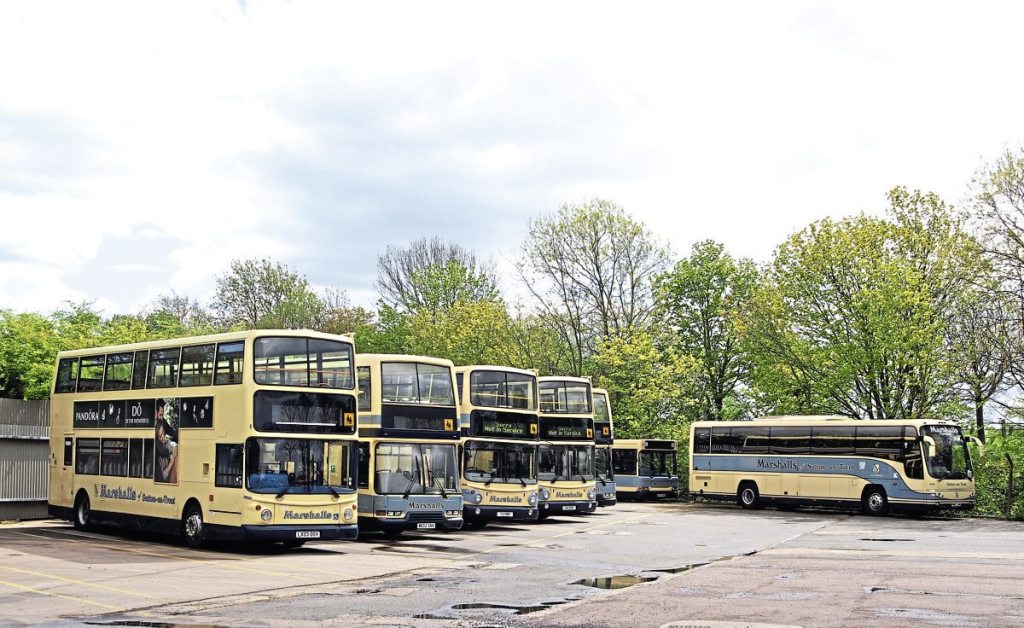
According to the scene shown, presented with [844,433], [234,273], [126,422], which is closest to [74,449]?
[126,422]

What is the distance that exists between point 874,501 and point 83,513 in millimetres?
25152

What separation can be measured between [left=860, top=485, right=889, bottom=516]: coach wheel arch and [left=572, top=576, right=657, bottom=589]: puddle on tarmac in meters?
21.4

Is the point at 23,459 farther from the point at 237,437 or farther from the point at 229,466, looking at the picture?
the point at 237,437

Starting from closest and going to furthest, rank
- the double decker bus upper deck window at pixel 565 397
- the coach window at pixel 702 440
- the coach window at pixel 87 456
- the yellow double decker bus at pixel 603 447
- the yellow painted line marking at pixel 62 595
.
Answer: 1. the yellow painted line marking at pixel 62 595
2. the coach window at pixel 87 456
3. the double decker bus upper deck window at pixel 565 397
4. the yellow double decker bus at pixel 603 447
5. the coach window at pixel 702 440

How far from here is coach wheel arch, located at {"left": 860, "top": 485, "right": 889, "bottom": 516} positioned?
36844 millimetres

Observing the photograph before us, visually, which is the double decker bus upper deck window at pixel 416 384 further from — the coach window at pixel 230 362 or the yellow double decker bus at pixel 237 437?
the coach window at pixel 230 362

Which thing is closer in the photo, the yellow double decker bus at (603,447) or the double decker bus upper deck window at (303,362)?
the double decker bus upper deck window at (303,362)

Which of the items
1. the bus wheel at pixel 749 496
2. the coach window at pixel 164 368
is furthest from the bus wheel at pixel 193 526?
the bus wheel at pixel 749 496

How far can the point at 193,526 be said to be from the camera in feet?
71.8

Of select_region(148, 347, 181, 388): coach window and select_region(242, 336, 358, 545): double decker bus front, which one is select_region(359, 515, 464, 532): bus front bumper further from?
select_region(148, 347, 181, 388): coach window

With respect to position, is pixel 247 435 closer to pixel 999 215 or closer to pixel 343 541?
pixel 343 541

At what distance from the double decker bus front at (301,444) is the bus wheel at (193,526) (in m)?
1.61

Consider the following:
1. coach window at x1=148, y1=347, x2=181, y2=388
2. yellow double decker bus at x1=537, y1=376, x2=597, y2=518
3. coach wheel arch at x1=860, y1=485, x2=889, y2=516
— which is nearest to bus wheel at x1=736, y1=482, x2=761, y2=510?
coach wheel arch at x1=860, y1=485, x2=889, y2=516

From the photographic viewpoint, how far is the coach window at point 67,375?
2594 centimetres
